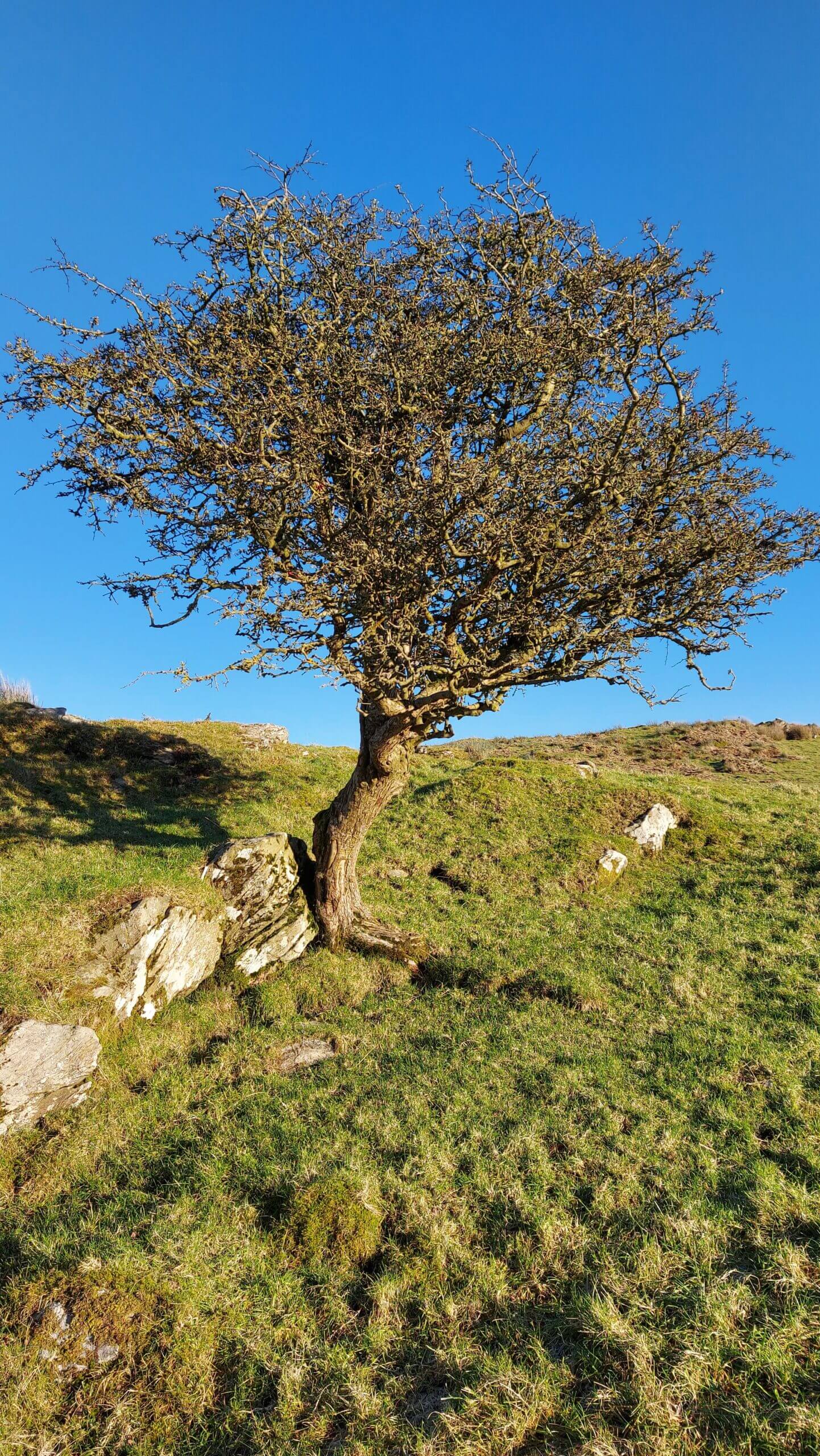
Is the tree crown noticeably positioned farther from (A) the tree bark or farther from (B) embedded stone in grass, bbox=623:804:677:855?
(B) embedded stone in grass, bbox=623:804:677:855

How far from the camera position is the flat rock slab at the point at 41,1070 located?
33.6ft

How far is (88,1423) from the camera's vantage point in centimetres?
612

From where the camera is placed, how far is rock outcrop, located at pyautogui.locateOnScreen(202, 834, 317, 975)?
50.9 feet

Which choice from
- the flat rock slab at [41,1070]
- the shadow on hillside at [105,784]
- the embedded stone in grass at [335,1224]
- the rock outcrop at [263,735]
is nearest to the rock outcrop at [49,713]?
the shadow on hillside at [105,784]

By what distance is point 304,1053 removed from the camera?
12.5 metres

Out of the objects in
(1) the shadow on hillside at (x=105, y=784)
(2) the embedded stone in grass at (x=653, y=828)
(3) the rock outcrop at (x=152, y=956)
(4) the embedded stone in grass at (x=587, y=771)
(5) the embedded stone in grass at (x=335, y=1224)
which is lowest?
(5) the embedded stone in grass at (x=335, y=1224)

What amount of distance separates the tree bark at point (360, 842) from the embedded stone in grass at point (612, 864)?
23.6 feet

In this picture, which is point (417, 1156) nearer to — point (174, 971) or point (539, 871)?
point (174, 971)

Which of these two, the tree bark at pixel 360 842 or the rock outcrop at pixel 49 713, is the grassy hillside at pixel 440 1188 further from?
the rock outcrop at pixel 49 713

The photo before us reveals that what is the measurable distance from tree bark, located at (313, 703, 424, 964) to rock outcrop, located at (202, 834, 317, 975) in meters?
0.60

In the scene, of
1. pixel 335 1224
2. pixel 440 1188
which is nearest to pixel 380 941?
pixel 440 1188

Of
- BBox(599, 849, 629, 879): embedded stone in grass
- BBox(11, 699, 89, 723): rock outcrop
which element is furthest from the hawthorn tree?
BBox(11, 699, 89, 723): rock outcrop

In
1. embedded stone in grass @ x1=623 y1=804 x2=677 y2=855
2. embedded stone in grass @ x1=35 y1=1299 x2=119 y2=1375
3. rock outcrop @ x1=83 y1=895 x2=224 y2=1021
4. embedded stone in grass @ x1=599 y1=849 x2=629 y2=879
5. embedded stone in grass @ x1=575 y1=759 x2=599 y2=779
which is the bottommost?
embedded stone in grass @ x1=35 y1=1299 x2=119 y2=1375

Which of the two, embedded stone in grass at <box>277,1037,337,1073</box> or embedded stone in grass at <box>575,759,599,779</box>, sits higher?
embedded stone in grass at <box>575,759,599,779</box>
